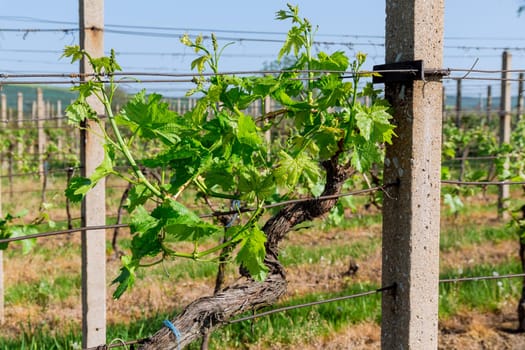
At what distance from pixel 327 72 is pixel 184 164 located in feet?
1.68

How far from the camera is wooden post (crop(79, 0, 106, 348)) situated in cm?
300

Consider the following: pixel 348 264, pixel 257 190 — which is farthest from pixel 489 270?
pixel 257 190

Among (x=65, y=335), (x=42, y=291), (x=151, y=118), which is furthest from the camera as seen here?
(x=42, y=291)

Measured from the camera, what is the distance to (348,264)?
591cm

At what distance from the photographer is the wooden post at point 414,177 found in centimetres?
188

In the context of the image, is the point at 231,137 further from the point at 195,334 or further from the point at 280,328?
the point at 280,328

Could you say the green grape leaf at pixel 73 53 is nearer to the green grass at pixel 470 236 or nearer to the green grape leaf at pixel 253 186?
the green grape leaf at pixel 253 186

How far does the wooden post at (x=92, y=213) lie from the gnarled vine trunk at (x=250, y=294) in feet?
4.35

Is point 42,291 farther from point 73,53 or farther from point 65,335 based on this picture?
point 73,53

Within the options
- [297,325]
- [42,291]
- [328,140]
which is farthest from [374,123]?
[42,291]

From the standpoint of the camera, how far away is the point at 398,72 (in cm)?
190

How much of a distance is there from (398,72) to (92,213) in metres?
1.71

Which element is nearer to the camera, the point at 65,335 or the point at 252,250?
the point at 252,250

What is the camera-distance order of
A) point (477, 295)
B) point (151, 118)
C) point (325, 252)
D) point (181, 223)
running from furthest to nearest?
point (325, 252), point (477, 295), point (151, 118), point (181, 223)
